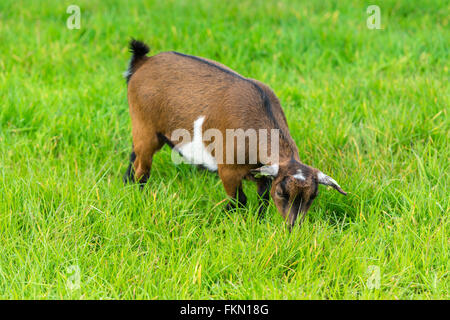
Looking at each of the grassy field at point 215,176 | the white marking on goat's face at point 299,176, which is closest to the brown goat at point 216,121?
the white marking on goat's face at point 299,176

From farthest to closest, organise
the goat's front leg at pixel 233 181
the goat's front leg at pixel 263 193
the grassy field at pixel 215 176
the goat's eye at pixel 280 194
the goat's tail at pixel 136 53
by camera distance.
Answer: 1. the goat's tail at pixel 136 53
2. the goat's front leg at pixel 263 193
3. the goat's front leg at pixel 233 181
4. the goat's eye at pixel 280 194
5. the grassy field at pixel 215 176

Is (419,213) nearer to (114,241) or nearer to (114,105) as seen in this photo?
(114,241)

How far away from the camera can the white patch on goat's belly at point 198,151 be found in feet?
13.7

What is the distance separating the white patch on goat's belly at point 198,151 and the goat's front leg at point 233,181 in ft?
0.71

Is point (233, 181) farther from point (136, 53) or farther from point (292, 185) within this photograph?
point (136, 53)

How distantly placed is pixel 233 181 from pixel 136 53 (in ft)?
4.93

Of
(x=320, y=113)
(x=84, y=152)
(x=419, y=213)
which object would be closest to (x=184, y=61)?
(x=84, y=152)

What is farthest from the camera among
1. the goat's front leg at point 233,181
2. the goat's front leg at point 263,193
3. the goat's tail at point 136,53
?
the goat's tail at point 136,53

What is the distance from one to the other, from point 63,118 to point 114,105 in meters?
0.58

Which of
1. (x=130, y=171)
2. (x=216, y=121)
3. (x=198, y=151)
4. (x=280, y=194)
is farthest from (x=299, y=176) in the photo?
(x=130, y=171)

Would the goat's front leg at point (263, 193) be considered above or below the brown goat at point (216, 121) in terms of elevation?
below

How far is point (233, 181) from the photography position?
4.00 meters

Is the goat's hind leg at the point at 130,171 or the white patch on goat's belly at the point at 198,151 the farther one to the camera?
the goat's hind leg at the point at 130,171

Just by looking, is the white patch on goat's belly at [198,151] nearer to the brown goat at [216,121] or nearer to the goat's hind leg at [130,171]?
the brown goat at [216,121]
